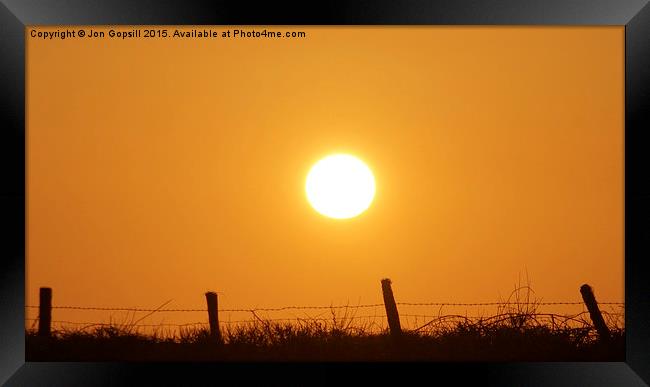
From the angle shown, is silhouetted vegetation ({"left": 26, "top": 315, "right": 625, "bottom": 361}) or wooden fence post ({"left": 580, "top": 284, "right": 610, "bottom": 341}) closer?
silhouetted vegetation ({"left": 26, "top": 315, "right": 625, "bottom": 361})

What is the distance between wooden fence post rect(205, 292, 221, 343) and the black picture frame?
5.11ft

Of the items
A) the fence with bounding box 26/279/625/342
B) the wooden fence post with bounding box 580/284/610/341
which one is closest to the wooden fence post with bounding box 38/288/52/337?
the fence with bounding box 26/279/625/342

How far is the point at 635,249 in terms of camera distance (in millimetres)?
3521

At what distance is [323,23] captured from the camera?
338cm

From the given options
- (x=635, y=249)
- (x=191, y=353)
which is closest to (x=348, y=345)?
(x=191, y=353)

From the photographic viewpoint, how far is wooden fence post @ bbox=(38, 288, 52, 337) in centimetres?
558

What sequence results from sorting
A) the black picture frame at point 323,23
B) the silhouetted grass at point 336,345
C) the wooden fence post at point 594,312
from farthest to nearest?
the wooden fence post at point 594,312
the silhouetted grass at point 336,345
the black picture frame at point 323,23

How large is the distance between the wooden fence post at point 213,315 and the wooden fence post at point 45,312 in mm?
1225

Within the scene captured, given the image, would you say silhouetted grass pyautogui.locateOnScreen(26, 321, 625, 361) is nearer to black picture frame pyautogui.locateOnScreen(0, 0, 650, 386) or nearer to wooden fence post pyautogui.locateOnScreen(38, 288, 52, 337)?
wooden fence post pyautogui.locateOnScreen(38, 288, 52, 337)

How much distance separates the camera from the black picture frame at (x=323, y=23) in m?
3.39

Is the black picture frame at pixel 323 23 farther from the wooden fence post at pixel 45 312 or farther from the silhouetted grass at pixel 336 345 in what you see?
the wooden fence post at pixel 45 312

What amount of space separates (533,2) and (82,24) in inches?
83.9

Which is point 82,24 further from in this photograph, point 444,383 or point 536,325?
point 536,325

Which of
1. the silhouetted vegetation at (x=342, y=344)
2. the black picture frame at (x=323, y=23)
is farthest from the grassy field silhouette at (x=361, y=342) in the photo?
the black picture frame at (x=323, y=23)
